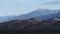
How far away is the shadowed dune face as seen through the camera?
2.37 metres

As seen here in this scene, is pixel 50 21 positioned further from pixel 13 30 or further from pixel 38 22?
pixel 13 30

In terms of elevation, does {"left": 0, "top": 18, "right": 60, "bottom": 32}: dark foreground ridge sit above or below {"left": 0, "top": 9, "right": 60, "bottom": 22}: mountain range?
below

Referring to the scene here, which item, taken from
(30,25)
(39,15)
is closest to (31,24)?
(30,25)

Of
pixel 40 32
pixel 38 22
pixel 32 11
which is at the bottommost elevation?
pixel 40 32

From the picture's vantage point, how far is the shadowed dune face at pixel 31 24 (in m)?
2.37

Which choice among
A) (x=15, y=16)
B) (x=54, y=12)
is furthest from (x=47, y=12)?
(x=15, y=16)

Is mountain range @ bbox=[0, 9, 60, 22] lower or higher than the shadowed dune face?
higher

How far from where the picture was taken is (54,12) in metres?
2.39

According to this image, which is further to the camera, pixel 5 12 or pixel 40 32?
pixel 5 12

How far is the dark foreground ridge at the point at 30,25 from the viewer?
7.77ft

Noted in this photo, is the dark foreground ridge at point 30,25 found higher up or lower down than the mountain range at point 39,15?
lower down

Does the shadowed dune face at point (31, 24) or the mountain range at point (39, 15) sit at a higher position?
the mountain range at point (39, 15)

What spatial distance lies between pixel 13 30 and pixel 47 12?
59cm

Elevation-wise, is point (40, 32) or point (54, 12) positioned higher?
point (54, 12)
